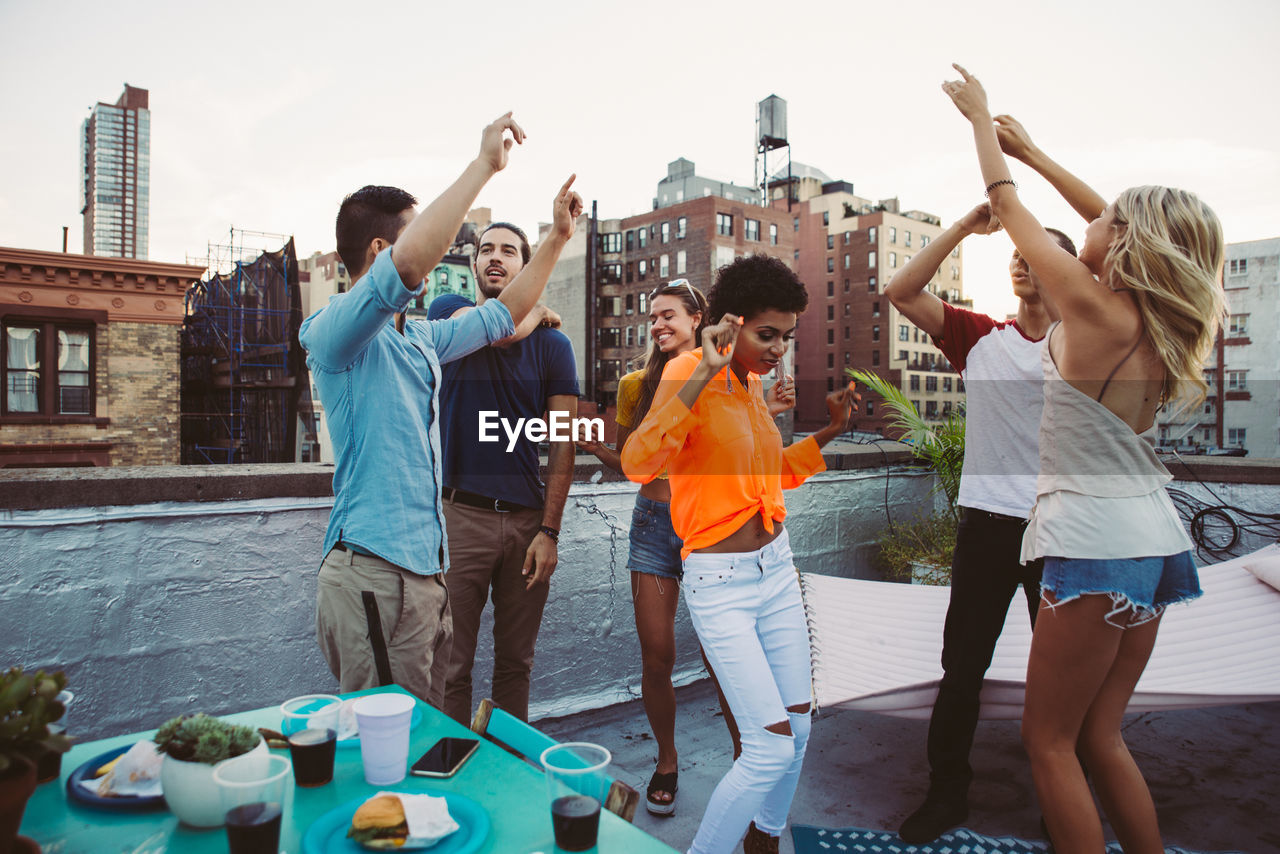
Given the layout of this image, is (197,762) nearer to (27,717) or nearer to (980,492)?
(27,717)

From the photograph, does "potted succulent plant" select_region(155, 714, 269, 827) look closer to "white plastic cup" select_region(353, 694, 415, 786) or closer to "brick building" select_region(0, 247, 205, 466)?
"white plastic cup" select_region(353, 694, 415, 786)

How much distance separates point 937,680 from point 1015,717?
0.35m

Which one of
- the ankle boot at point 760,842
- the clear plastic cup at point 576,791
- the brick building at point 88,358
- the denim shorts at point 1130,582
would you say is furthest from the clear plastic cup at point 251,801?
the brick building at point 88,358

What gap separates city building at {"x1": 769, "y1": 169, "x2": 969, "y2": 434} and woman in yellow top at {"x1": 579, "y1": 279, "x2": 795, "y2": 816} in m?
55.5

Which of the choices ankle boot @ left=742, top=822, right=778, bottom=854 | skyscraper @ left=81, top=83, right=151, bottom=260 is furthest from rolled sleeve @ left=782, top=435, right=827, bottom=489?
skyscraper @ left=81, top=83, right=151, bottom=260

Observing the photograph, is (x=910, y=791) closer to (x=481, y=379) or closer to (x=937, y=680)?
(x=937, y=680)

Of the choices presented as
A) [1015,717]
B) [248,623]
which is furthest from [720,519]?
[248,623]

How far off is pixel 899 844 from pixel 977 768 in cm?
90

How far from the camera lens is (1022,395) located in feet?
8.89

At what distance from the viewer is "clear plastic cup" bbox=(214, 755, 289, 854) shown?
0.97m

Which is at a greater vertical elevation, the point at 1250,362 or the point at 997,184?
the point at 1250,362

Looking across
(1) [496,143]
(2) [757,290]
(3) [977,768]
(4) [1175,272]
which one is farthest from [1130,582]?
(3) [977,768]

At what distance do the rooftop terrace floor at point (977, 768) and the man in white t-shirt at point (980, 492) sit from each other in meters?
0.24

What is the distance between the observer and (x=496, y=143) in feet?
5.55
